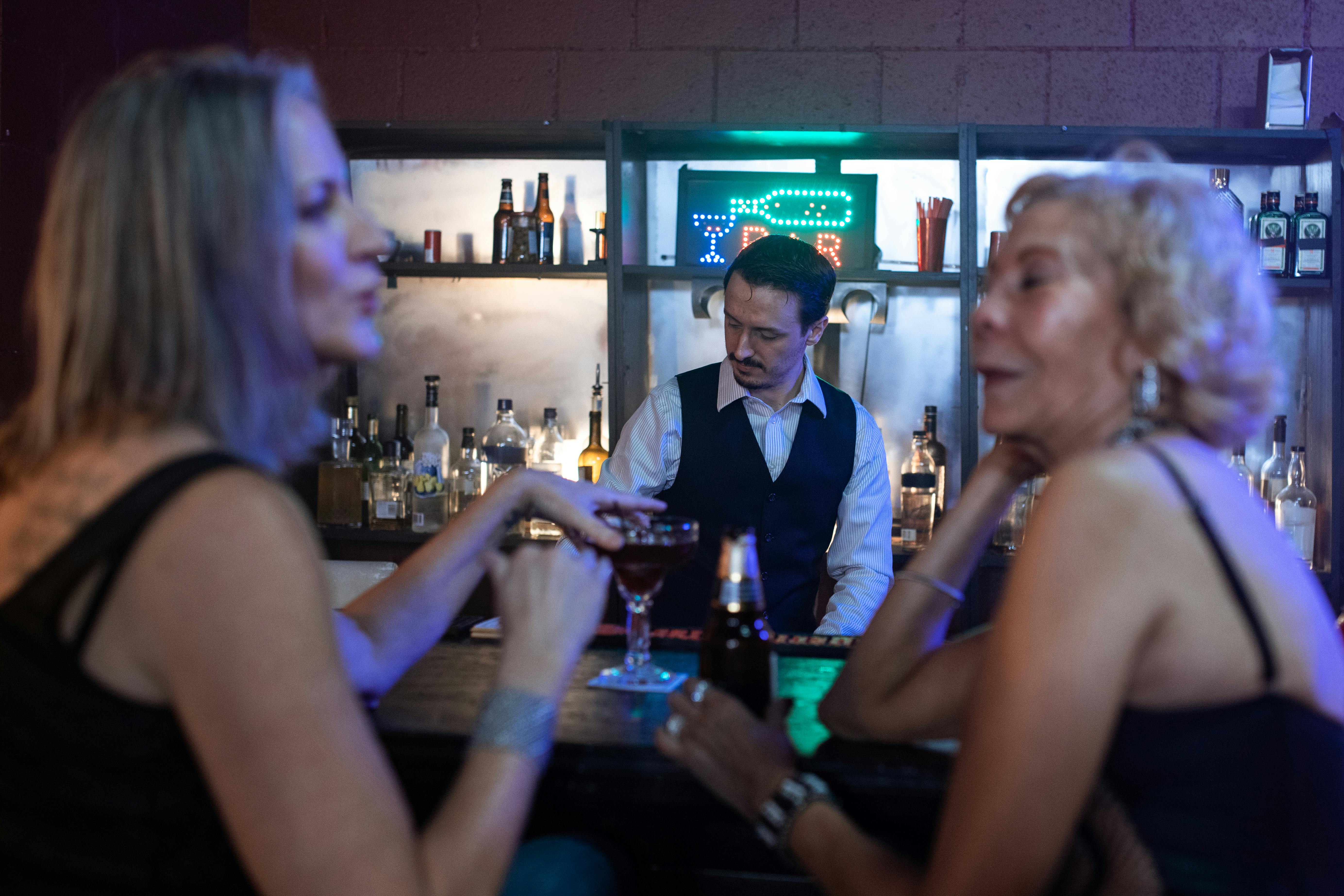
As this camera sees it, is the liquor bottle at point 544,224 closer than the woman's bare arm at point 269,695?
No

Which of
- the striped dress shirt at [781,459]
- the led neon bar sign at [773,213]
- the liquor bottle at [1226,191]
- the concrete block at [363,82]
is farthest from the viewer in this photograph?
the concrete block at [363,82]

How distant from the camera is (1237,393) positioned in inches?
41.6

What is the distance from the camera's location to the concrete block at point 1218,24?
3.12 m

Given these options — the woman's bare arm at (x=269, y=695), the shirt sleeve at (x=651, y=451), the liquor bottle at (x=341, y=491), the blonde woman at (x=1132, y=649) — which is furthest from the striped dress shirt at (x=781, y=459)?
the woman's bare arm at (x=269, y=695)

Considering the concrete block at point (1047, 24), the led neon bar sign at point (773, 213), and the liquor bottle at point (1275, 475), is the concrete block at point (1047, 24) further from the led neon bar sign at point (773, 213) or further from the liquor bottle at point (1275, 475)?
the liquor bottle at point (1275, 475)

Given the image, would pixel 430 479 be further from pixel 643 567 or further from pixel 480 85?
pixel 643 567

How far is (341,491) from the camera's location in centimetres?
318

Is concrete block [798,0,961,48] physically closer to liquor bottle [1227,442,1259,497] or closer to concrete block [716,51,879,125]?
concrete block [716,51,879,125]

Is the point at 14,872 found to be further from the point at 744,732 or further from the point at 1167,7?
the point at 1167,7

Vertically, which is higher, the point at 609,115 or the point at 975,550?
the point at 609,115

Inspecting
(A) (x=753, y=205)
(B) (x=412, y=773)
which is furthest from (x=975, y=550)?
(A) (x=753, y=205)

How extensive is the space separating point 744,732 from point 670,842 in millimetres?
251

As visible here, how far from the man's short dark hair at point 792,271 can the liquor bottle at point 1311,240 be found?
132 cm

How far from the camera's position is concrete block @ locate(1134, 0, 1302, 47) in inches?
123
